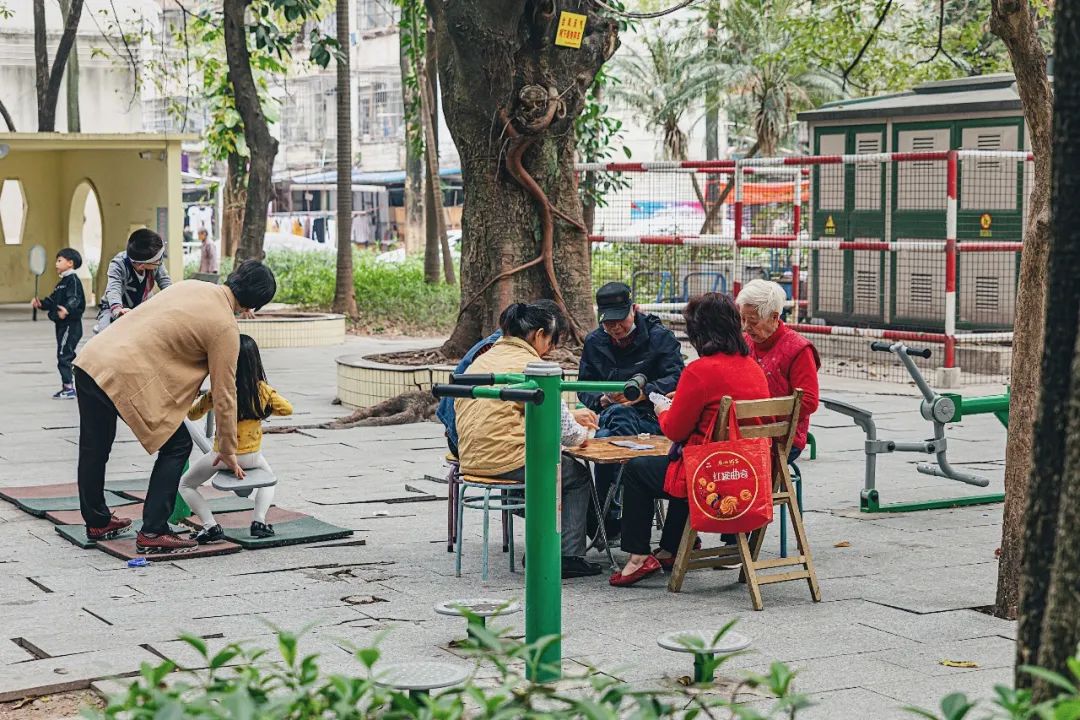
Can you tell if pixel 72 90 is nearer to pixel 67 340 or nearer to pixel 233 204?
pixel 233 204

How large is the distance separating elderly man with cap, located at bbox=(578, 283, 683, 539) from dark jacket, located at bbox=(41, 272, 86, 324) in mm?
6879

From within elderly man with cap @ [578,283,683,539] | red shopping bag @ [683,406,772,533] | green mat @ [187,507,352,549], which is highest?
elderly man with cap @ [578,283,683,539]

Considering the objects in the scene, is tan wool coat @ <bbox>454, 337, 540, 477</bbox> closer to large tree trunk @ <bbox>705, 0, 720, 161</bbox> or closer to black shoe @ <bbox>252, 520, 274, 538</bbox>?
black shoe @ <bbox>252, 520, 274, 538</bbox>

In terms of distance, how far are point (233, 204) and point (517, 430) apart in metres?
23.6

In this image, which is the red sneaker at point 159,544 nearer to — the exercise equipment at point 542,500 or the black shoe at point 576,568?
the black shoe at point 576,568

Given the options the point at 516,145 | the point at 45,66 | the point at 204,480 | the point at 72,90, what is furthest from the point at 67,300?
the point at 72,90

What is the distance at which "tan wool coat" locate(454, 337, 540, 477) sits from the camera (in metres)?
6.95

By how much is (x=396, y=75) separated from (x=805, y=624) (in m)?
57.0

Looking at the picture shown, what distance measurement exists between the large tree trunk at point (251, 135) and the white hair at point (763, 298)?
12953 mm

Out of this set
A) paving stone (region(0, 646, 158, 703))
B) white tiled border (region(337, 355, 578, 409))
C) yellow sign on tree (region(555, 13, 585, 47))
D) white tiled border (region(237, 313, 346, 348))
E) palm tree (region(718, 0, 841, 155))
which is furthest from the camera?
palm tree (region(718, 0, 841, 155))

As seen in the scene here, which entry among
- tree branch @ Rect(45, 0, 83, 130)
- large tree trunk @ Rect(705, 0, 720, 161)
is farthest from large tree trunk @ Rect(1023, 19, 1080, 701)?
large tree trunk @ Rect(705, 0, 720, 161)

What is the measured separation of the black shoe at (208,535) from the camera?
769cm

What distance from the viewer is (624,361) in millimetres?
7785

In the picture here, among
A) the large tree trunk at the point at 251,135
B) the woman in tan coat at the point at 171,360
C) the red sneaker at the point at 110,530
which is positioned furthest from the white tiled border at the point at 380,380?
the large tree trunk at the point at 251,135
